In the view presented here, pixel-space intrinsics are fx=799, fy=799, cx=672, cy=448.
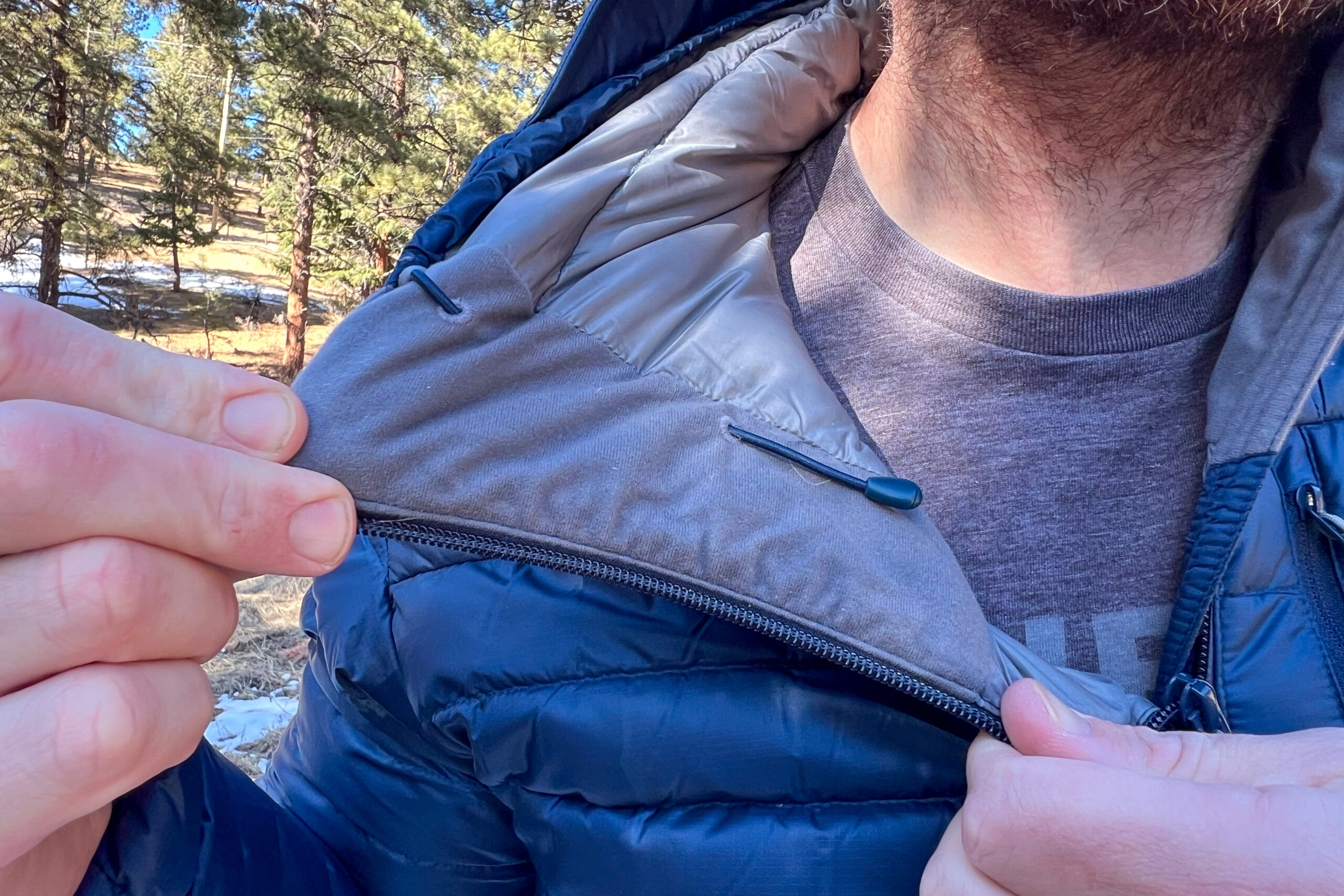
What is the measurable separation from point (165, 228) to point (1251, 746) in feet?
42.3

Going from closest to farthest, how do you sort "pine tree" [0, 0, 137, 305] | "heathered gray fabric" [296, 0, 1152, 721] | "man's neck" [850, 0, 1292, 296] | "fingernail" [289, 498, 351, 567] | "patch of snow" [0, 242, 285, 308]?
"fingernail" [289, 498, 351, 567] < "heathered gray fabric" [296, 0, 1152, 721] < "man's neck" [850, 0, 1292, 296] < "pine tree" [0, 0, 137, 305] < "patch of snow" [0, 242, 285, 308]

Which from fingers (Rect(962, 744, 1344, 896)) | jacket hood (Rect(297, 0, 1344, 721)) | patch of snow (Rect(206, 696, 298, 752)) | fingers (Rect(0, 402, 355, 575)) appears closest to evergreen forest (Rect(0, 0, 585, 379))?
patch of snow (Rect(206, 696, 298, 752))

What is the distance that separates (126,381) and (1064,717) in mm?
878

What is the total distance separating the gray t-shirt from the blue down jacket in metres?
0.07

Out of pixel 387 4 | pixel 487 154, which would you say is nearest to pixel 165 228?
pixel 387 4

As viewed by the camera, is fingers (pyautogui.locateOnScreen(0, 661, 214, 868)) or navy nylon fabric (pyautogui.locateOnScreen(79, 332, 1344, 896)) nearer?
fingers (pyautogui.locateOnScreen(0, 661, 214, 868))

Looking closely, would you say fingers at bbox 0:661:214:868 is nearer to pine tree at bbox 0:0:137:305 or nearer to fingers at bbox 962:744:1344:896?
fingers at bbox 962:744:1344:896

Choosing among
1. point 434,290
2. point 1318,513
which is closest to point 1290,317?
point 1318,513

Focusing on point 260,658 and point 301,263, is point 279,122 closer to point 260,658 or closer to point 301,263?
point 301,263

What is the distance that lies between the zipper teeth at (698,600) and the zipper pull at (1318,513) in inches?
17.8

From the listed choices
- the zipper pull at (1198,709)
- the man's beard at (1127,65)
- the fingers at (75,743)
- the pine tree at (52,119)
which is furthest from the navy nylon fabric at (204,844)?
the pine tree at (52,119)

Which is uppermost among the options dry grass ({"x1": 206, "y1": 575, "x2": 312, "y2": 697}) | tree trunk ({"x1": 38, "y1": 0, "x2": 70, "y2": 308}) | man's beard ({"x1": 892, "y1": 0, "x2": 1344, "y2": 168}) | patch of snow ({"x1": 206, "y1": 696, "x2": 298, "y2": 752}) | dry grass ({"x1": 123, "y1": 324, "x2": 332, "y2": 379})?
man's beard ({"x1": 892, "y1": 0, "x2": 1344, "y2": 168})

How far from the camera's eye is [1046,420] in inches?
42.8

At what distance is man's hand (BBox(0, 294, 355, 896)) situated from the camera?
0.57 m
